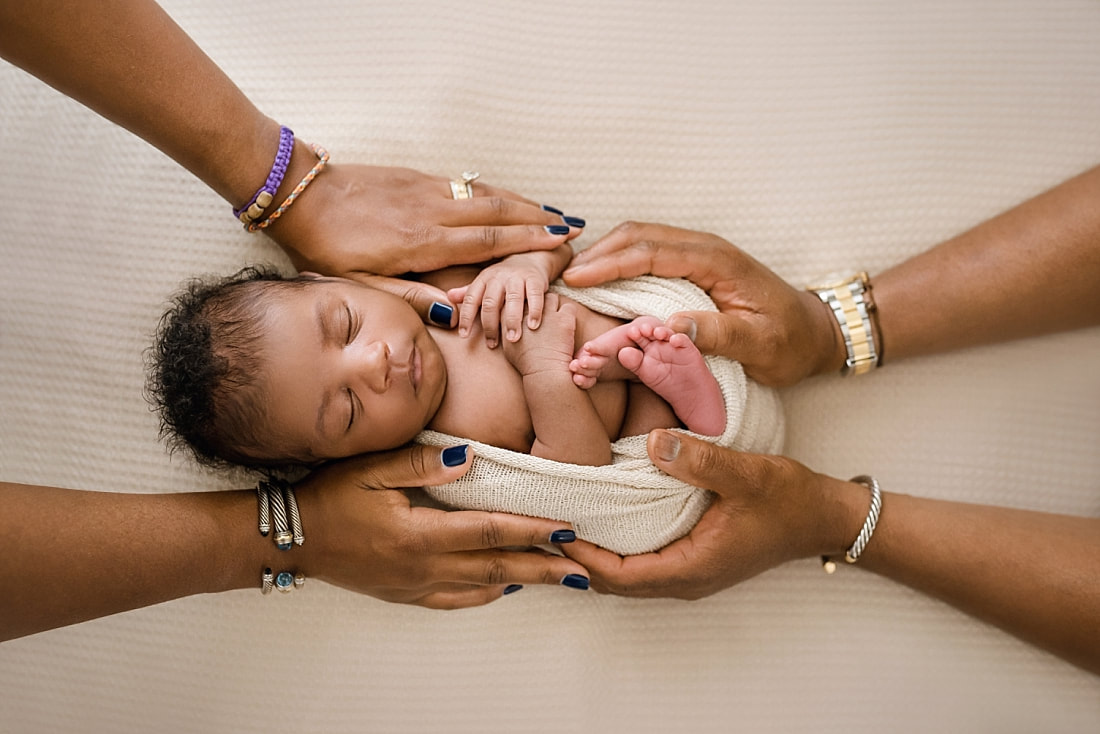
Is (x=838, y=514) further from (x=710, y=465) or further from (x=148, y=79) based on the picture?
(x=148, y=79)

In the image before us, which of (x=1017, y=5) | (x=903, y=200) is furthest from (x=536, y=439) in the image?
(x=1017, y=5)

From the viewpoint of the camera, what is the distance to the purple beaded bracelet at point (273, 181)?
1.29m

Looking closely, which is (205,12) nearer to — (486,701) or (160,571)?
(160,571)

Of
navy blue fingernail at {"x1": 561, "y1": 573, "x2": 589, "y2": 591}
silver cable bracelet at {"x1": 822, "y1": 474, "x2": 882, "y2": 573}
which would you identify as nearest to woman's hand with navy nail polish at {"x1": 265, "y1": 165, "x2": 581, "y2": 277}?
navy blue fingernail at {"x1": 561, "y1": 573, "x2": 589, "y2": 591}

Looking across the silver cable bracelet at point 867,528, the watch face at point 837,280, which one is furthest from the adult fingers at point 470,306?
the silver cable bracelet at point 867,528

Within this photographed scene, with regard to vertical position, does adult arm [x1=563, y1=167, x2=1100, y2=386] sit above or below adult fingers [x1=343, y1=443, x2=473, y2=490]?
above

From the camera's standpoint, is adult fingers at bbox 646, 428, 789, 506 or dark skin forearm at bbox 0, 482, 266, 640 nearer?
dark skin forearm at bbox 0, 482, 266, 640

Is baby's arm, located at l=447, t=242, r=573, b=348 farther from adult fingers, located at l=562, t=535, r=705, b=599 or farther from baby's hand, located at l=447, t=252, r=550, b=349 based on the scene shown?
adult fingers, located at l=562, t=535, r=705, b=599

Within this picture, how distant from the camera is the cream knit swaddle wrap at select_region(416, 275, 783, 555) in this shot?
4.05ft

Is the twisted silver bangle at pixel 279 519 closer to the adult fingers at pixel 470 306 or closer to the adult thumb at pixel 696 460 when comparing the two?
the adult fingers at pixel 470 306

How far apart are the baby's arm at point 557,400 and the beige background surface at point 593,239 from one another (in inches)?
13.7

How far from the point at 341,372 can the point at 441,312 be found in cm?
20

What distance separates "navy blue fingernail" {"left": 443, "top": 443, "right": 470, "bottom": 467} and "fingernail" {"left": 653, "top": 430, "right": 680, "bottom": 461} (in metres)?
0.29

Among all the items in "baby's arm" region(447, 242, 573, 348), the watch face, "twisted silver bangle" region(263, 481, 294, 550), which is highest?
the watch face
